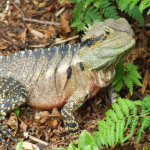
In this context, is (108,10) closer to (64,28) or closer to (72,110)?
(64,28)

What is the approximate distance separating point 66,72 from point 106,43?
4.21ft

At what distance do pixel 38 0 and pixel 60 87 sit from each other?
362 cm

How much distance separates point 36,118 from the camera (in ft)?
18.4

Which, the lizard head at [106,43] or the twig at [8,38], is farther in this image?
the twig at [8,38]

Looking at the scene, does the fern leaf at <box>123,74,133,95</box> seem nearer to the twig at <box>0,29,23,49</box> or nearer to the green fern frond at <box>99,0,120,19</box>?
the green fern frond at <box>99,0,120,19</box>

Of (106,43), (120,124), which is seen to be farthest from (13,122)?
(106,43)

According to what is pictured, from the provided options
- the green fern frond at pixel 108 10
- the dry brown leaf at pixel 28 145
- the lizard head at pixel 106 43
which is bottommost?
the dry brown leaf at pixel 28 145

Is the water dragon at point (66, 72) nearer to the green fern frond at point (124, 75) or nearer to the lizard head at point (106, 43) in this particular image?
the lizard head at point (106, 43)

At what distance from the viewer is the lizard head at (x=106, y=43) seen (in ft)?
14.3

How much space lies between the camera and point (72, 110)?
5160 mm

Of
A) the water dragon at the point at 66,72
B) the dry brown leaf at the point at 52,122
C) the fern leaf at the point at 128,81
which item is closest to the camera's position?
the water dragon at the point at 66,72

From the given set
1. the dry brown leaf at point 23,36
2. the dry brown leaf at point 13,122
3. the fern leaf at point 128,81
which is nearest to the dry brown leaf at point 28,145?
the dry brown leaf at point 13,122

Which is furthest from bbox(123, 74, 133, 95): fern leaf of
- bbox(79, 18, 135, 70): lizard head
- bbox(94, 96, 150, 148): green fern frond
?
bbox(94, 96, 150, 148): green fern frond

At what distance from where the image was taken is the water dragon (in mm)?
4582
